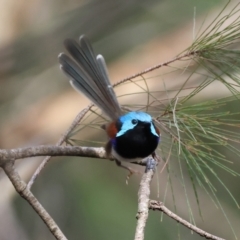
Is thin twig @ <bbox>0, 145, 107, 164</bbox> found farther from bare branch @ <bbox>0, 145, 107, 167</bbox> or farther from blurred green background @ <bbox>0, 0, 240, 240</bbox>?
blurred green background @ <bbox>0, 0, 240, 240</bbox>

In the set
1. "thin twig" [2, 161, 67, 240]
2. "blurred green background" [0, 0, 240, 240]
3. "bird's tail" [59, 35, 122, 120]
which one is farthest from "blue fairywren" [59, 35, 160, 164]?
"blurred green background" [0, 0, 240, 240]

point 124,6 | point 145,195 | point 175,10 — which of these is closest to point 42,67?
point 124,6

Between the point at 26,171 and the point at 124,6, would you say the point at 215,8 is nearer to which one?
the point at 124,6

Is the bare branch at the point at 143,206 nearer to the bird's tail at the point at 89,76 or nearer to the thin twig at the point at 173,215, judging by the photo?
the thin twig at the point at 173,215

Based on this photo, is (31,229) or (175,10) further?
(175,10)

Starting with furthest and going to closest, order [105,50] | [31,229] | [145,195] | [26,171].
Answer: [105,50], [31,229], [26,171], [145,195]

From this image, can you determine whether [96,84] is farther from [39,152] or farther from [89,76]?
[39,152]

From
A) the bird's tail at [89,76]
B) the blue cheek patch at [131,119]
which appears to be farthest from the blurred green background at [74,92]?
the blue cheek patch at [131,119]
